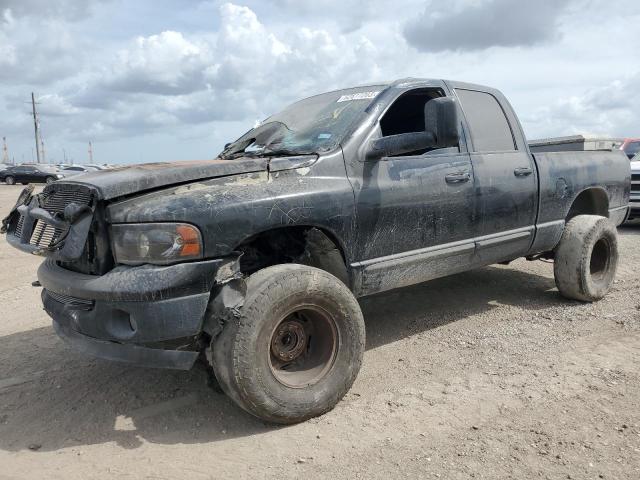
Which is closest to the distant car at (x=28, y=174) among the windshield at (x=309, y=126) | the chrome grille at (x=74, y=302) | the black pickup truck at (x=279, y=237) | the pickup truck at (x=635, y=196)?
the pickup truck at (x=635, y=196)

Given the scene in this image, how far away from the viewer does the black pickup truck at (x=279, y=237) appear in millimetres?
2770

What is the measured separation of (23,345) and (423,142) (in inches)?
144

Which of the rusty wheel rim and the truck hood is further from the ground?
the truck hood

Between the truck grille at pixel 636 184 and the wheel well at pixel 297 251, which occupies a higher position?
the wheel well at pixel 297 251

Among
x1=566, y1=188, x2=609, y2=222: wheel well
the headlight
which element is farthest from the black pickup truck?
x1=566, y1=188, x2=609, y2=222: wheel well

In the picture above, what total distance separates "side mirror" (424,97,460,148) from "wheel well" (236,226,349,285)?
967mm

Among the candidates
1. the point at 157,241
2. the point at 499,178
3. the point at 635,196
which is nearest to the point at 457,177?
the point at 499,178

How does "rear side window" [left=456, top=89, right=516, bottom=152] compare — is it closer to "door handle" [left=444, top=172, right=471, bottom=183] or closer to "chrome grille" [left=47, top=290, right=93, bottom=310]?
"door handle" [left=444, top=172, right=471, bottom=183]

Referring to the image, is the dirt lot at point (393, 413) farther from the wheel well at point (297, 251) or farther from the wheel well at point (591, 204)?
the wheel well at point (591, 204)

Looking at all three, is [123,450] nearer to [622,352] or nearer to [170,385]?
[170,385]

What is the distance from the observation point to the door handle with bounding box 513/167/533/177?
15.1ft

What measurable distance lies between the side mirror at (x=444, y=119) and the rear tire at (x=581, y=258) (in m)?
2.31

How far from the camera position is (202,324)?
284cm

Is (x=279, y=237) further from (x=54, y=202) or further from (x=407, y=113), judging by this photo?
(x=407, y=113)
